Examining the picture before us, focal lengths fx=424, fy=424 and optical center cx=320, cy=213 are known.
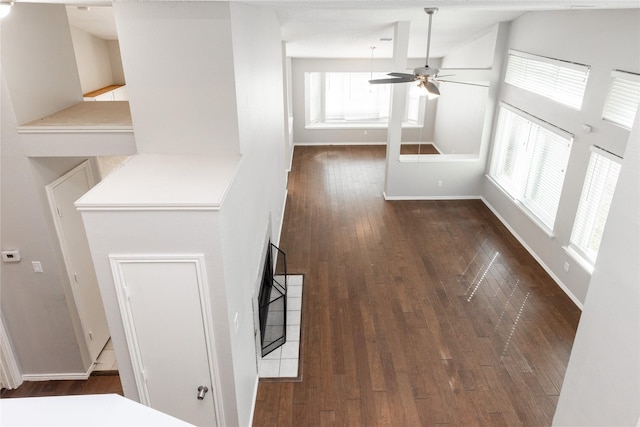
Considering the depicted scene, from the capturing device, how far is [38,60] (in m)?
3.61

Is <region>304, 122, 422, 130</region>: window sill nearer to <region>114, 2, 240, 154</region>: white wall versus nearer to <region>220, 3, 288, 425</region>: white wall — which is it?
<region>220, 3, 288, 425</region>: white wall

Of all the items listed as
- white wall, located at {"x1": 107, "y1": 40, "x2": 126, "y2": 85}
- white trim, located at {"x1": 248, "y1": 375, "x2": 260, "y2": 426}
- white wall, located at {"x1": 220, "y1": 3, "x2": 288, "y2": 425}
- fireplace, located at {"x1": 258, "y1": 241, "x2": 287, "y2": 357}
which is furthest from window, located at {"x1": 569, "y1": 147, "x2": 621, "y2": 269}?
white wall, located at {"x1": 107, "y1": 40, "x2": 126, "y2": 85}

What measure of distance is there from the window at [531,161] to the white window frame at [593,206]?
0.55 meters

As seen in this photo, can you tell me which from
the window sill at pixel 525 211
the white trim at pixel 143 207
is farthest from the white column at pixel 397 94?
the white trim at pixel 143 207

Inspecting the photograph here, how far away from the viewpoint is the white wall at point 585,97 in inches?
175

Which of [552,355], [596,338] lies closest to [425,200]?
[552,355]

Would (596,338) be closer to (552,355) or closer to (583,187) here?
(552,355)

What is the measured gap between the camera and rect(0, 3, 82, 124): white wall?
3.32 metres

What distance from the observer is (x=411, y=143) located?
12.0 meters

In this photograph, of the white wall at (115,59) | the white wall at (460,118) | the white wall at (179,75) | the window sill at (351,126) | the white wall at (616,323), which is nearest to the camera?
the white wall at (616,323)

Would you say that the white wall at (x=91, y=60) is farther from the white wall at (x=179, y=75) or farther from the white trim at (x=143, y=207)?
the white trim at (x=143, y=207)

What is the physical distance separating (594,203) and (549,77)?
204 cm

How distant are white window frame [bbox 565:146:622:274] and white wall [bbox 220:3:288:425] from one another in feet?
12.3

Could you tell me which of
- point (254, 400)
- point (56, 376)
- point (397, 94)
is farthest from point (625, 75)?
point (56, 376)
